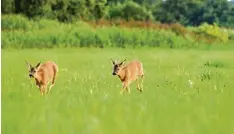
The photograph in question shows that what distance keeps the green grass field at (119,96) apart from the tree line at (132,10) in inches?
4.6

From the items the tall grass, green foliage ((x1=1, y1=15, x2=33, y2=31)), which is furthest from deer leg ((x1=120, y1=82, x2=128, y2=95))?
green foliage ((x1=1, y1=15, x2=33, y2=31))

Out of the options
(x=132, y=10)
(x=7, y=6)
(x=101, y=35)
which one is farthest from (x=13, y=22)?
(x=132, y=10)

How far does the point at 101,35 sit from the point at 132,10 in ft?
0.47

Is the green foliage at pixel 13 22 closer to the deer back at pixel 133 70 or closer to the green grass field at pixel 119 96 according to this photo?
the green grass field at pixel 119 96

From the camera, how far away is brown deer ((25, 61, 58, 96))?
7656 millimetres

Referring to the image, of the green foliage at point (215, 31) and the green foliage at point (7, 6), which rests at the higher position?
the green foliage at point (7, 6)

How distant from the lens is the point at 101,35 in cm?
773

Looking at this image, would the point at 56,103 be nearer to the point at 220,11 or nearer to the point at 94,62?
the point at 94,62

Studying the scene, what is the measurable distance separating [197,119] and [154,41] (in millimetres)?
340

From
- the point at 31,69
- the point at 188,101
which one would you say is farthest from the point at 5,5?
the point at 188,101

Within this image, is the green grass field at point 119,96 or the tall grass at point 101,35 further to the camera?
the tall grass at point 101,35

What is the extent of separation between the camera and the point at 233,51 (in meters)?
7.71

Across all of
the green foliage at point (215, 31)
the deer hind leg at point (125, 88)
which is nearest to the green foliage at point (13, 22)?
the deer hind leg at point (125, 88)

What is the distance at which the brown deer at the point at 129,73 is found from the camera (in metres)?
7.64
